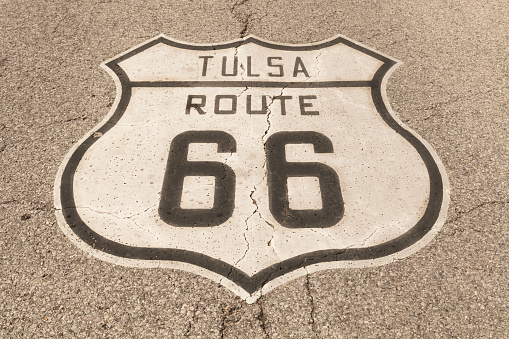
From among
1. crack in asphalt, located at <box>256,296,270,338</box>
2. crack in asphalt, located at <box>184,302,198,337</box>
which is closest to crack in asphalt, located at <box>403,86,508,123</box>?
crack in asphalt, located at <box>256,296,270,338</box>

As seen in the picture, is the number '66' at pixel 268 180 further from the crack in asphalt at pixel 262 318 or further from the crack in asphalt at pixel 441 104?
the crack in asphalt at pixel 441 104

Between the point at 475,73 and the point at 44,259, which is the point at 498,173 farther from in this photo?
the point at 44,259

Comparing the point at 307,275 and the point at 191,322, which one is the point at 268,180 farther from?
the point at 191,322

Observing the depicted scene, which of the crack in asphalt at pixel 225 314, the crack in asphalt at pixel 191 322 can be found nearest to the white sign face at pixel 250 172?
the crack in asphalt at pixel 225 314

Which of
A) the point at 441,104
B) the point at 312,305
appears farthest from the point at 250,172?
the point at 441,104

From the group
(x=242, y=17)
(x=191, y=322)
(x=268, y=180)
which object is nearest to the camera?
(x=191, y=322)

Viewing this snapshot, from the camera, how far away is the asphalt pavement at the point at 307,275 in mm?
2734

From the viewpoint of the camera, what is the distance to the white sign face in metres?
3.12

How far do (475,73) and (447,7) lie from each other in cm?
144

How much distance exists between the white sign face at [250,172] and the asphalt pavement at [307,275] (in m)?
0.14

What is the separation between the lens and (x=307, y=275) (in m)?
2.96

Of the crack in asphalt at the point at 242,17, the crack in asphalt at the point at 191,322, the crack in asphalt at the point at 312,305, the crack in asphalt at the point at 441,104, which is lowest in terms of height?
the crack in asphalt at the point at 191,322

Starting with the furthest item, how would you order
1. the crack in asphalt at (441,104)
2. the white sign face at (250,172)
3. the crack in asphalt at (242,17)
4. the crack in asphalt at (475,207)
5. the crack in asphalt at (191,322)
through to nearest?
the crack in asphalt at (242,17) < the crack in asphalt at (441,104) < the crack in asphalt at (475,207) < the white sign face at (250,172) < the crack in asphalt at (191,322)

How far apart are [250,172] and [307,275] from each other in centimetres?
106
